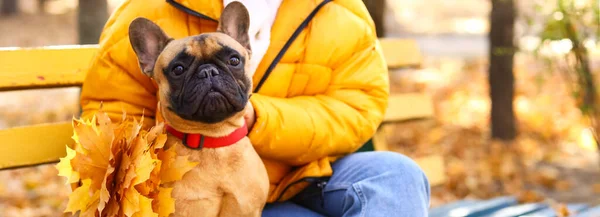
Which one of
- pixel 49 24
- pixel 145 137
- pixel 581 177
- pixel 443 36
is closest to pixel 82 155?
pixel 145 137

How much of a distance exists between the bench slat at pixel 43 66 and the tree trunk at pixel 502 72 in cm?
378

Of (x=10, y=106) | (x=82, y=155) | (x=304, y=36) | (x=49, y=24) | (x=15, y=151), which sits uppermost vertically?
(x=304, y=36)

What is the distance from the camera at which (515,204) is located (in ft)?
12.9

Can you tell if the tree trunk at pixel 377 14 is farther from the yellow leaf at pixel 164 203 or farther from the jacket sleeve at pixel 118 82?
the yellow leaf at pixel 164 203

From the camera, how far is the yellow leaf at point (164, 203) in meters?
2.07

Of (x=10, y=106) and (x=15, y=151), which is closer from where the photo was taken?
(x=15, y=151)

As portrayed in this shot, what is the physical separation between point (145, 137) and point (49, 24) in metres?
12.7

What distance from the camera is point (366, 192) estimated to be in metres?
2.48

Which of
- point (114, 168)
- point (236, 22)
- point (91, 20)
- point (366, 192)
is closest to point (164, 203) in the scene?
point (114, 168)

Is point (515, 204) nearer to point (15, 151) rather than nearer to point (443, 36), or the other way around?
point (15, 151)

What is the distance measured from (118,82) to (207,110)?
592mm

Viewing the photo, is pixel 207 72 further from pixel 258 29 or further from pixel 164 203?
pixel 258 29

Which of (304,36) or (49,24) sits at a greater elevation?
(304,36)

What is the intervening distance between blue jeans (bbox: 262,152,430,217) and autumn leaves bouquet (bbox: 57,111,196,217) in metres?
0.62
